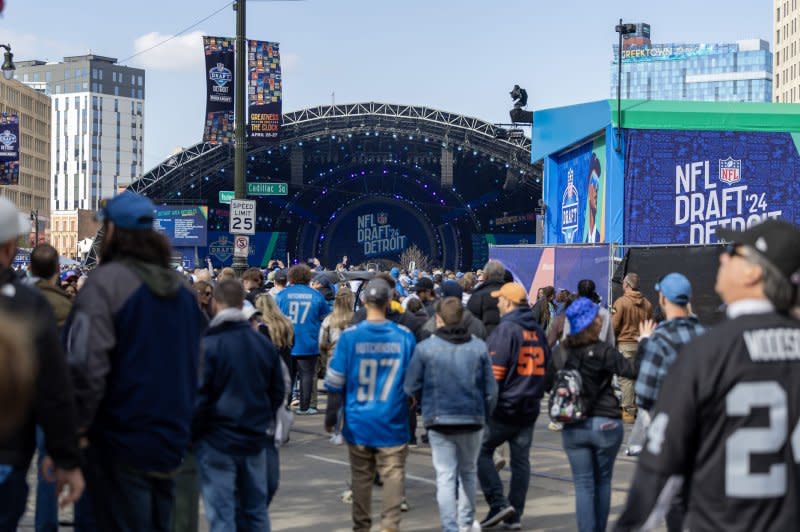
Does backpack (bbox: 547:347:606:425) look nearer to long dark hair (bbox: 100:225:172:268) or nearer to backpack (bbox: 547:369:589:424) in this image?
backpack (bbox: 547:369:589:424)

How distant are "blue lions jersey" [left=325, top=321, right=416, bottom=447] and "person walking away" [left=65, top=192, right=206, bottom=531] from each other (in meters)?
2.78

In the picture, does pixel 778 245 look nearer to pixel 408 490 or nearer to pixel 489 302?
pixel 408 490

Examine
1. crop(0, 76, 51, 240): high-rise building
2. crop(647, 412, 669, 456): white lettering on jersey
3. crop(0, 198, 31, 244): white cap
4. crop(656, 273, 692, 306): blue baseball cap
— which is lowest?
crop(647, 412, 669, 456): white lettering on jersey

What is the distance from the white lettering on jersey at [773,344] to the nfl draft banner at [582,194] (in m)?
22.9

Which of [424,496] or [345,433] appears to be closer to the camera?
[345,433]

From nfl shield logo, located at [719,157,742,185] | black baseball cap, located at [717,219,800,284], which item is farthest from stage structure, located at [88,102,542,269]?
black baseball cap, located at [717,219,800,284]

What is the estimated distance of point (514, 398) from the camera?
8516 millimetres

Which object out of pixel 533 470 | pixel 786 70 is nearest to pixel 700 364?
pixel 533 470

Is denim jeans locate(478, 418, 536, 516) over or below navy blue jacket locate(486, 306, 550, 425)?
below

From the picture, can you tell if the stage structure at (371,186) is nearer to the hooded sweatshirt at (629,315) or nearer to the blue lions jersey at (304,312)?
the hooded sweatshirt at (629,315)

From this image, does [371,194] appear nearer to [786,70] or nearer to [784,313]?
[784,313]

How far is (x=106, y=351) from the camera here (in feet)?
15.4

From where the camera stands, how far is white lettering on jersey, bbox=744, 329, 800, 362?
362 cm

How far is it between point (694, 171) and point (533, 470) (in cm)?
1521
